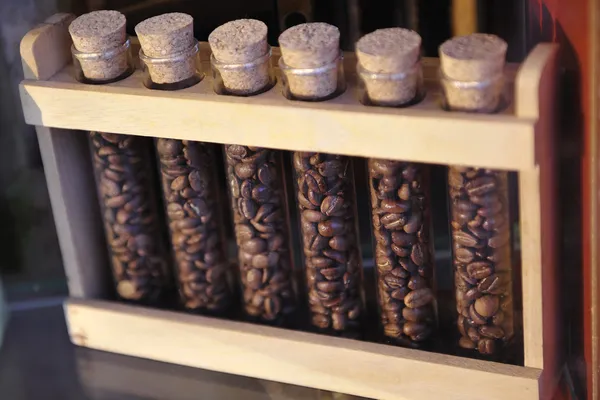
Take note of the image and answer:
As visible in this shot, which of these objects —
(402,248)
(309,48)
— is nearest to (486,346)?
(402,248)

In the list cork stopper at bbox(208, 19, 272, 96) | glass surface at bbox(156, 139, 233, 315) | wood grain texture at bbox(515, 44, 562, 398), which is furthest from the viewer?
glass surface at bbox(156, 139, 233, 315)

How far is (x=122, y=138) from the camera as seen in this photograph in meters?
1.02

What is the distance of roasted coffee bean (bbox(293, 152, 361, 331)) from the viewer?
94cm

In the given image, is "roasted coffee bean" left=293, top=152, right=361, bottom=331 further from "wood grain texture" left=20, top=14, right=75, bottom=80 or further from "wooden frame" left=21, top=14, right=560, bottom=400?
"wood grain texture" left=20, top=14, right=75, bottom=80

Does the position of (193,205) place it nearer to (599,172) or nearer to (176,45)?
(176,45)

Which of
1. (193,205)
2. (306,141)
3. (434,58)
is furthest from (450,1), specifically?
(193,205)

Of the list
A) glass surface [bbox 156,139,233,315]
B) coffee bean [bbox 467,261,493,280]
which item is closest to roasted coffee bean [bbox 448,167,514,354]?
coffee bean [bbox 467,261,493,280]

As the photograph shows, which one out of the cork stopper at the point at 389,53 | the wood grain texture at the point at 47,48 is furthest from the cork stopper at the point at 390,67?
the wood grain texture at the point at 47,48

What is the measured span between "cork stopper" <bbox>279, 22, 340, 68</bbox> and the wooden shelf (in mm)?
35

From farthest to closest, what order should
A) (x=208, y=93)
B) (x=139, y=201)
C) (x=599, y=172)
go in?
A: (x=139, y=201) → (x=208, y=93) → (x=599, y=172)

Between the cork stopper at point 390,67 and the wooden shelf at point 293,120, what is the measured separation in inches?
0.7

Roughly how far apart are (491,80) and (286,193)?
0.27m

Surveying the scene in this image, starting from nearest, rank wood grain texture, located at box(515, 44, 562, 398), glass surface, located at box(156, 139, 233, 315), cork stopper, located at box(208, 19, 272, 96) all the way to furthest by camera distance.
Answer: wood grain texture, located at box(515, 44, 562, 398) < cork stopper, located at box(208, 19, 272, 96) < glass surface, located at box(156, 139, 233, 315)

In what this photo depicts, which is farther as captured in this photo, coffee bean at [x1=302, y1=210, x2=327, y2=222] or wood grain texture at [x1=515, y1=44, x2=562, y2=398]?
coffee bean at [x1=302, y1=210, x2=327, y2=222]
